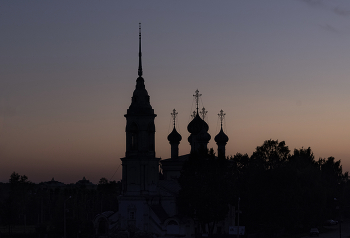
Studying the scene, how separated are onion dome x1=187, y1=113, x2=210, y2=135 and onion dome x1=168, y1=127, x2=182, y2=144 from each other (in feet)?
6.52

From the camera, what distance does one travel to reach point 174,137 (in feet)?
329

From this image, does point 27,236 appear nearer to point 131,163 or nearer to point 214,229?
point 131,163

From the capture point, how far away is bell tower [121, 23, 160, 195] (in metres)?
78.8

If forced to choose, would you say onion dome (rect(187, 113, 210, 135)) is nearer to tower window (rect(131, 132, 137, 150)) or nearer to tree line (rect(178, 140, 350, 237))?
tree line (rect(178, 140, 350, 237))

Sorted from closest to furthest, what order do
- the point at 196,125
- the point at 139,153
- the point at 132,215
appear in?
the point at 132,215 → the point at 139,153 → the point at 196,125

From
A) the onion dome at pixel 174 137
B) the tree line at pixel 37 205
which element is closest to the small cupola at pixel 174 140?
the onion dome at pixel 174 137

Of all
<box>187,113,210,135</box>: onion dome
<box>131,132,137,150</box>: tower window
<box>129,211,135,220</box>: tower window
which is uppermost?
<box>187,113,210,135</box>: onion dome

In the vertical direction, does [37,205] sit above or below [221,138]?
below

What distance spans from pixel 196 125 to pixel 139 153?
22.1 metres

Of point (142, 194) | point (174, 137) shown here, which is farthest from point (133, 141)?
point (174, 137)

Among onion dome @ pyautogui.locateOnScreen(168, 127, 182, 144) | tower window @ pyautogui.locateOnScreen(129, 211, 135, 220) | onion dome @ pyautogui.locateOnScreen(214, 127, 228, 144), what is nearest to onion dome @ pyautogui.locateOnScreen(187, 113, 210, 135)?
onion dome @ pyautogui.locateOnScreen(168, 127, 182, 144)

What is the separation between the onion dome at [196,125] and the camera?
99188 millimetres

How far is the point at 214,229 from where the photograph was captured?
8419 cm

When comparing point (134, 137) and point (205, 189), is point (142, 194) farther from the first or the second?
point (205, 189)
